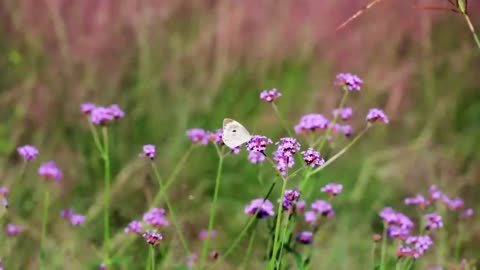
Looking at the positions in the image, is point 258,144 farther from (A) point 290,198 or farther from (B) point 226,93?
(B) point 226,93

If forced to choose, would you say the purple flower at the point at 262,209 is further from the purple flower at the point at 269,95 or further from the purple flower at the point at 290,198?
the purple flower at the point at 269,95

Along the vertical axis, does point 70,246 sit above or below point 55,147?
below

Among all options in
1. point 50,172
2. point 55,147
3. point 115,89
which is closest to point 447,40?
point 115,89

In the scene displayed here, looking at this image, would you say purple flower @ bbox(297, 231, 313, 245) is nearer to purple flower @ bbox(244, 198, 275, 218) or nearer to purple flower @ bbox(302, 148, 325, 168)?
purple flower @ bbox(244, 198, 275, 218)

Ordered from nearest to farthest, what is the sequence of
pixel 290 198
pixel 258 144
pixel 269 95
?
pixel 258 144 < pixel 290 198 < pixel 269 95

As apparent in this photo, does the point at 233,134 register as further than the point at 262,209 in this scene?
No

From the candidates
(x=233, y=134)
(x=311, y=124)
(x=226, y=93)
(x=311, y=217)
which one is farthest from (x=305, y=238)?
(x=226, y=93)

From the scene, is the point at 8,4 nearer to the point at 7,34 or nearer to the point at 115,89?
the point at 7,34
